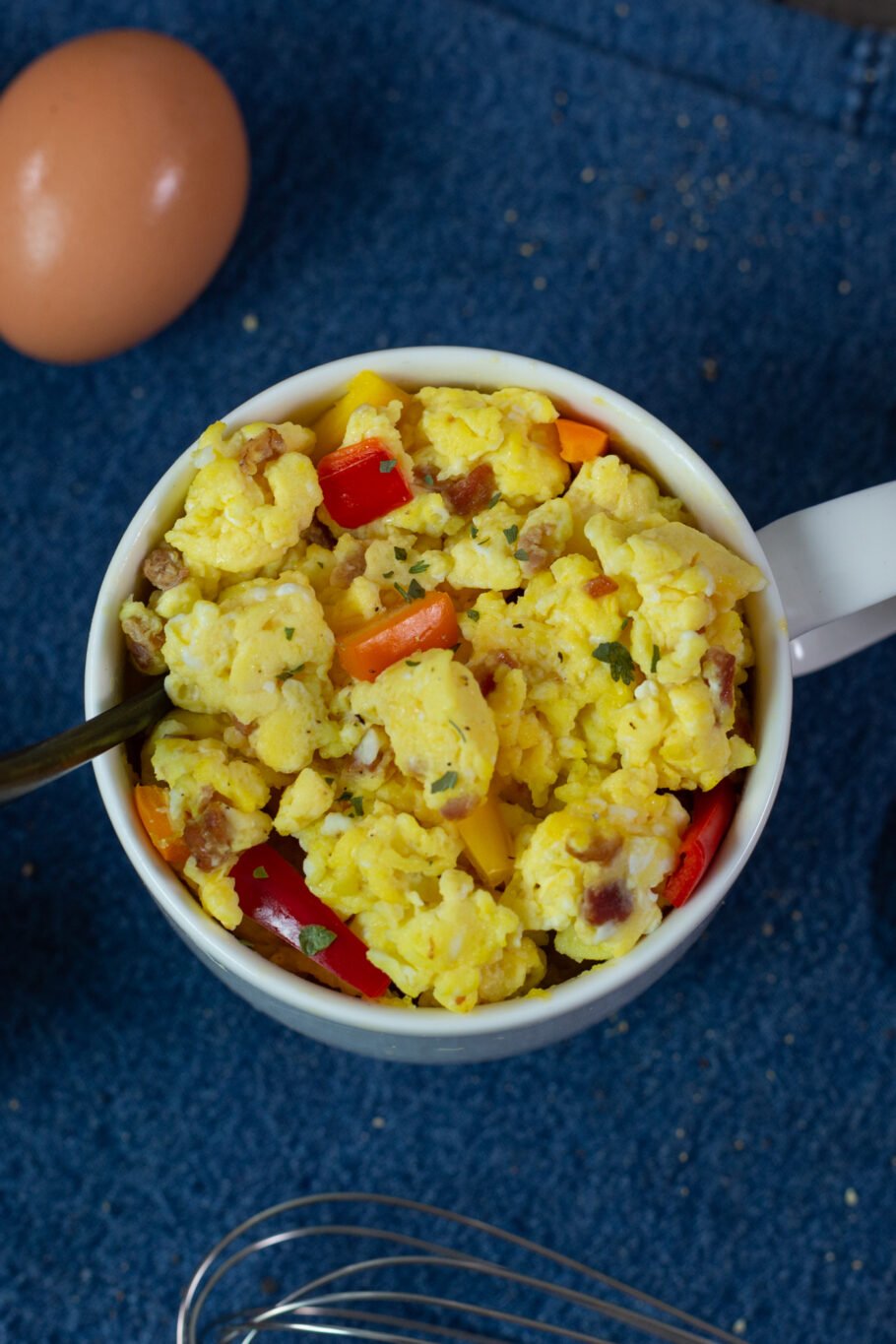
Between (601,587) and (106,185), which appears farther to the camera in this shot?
(106,185)

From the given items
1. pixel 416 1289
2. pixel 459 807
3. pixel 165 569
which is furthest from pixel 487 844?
pixel 416 1289

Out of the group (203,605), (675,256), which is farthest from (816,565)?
(675,256)

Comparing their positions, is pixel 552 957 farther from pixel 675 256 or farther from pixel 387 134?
pixel 387 134

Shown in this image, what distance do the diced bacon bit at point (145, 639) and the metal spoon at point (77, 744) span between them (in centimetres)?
2

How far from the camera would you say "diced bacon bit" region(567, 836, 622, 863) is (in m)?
0.87

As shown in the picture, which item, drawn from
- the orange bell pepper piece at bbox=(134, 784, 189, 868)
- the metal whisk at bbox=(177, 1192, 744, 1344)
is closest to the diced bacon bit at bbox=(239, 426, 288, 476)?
the orange bell pepper piece at bbox=(134, 784, 189, 868)

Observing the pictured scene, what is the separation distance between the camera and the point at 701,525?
0.99 m

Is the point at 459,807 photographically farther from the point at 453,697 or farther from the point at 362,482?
the point at 362,482

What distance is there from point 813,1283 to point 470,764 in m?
0.68

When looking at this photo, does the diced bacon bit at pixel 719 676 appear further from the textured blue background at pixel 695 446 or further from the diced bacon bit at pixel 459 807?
the textured blue background at pixel 695 446

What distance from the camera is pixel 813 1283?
4.08 feet

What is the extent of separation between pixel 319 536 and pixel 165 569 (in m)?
0.11

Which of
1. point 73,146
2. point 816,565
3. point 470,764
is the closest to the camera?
point 470,764

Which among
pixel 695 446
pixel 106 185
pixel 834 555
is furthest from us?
pixel 695 446
